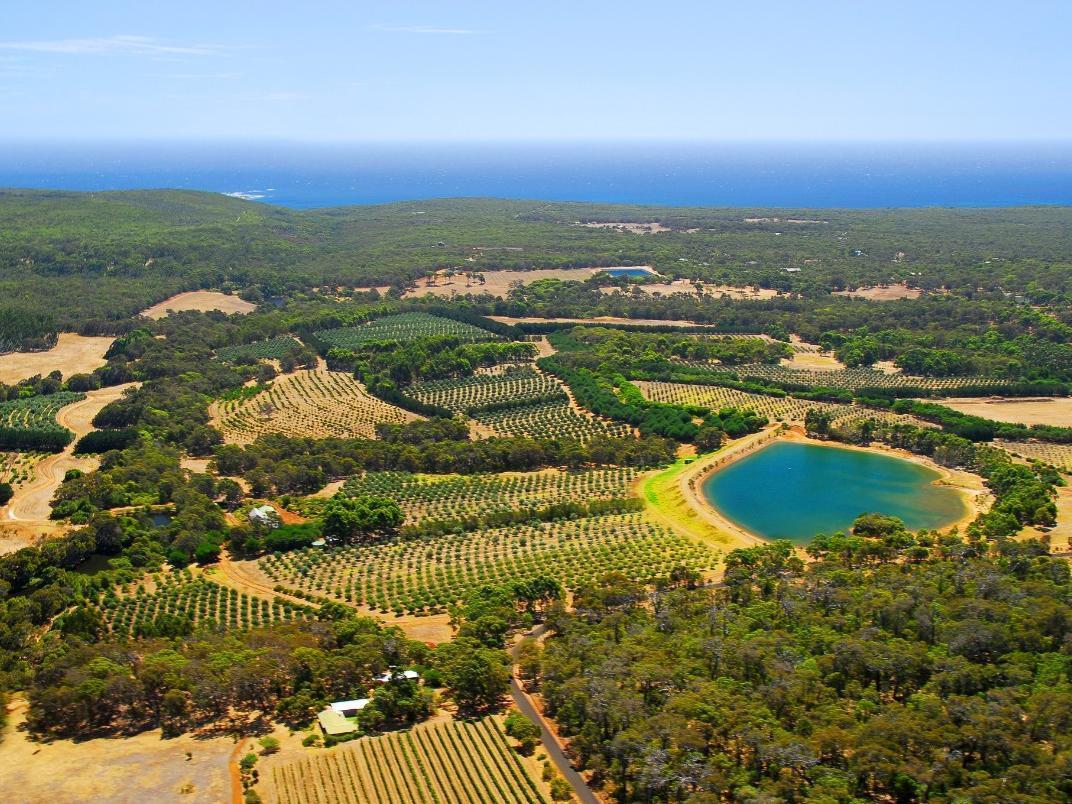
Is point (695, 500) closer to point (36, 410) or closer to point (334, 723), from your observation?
point (334, 723)

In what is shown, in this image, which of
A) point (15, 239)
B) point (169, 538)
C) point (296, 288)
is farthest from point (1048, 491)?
point (15, 239)

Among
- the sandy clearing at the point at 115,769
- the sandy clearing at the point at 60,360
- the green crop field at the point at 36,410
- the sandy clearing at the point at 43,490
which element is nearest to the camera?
the sandy clearing at the point at 115,769

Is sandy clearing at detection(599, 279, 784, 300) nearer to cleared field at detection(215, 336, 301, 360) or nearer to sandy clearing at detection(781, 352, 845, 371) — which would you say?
sandy clearing at detection(781, 352, 845, 371)

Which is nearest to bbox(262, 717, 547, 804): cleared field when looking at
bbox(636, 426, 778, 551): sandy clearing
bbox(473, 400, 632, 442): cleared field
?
bbox(636, 426, 778, 551): sandy clearing

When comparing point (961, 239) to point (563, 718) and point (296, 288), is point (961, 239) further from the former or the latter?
point (563, 718)

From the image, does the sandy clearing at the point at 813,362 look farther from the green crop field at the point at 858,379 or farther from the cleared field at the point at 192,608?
the cleared field at the point at 192,608

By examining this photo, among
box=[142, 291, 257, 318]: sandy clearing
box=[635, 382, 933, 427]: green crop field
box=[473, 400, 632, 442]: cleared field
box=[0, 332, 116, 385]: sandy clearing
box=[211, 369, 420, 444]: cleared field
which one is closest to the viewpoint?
box=[473, 400, 632, 442]: cleared field

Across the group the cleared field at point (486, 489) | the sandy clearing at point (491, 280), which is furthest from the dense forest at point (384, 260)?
the cleared field at point (486, 489)

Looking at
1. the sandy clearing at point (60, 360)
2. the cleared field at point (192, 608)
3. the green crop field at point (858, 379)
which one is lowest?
the cleared field at point (192, 608)
